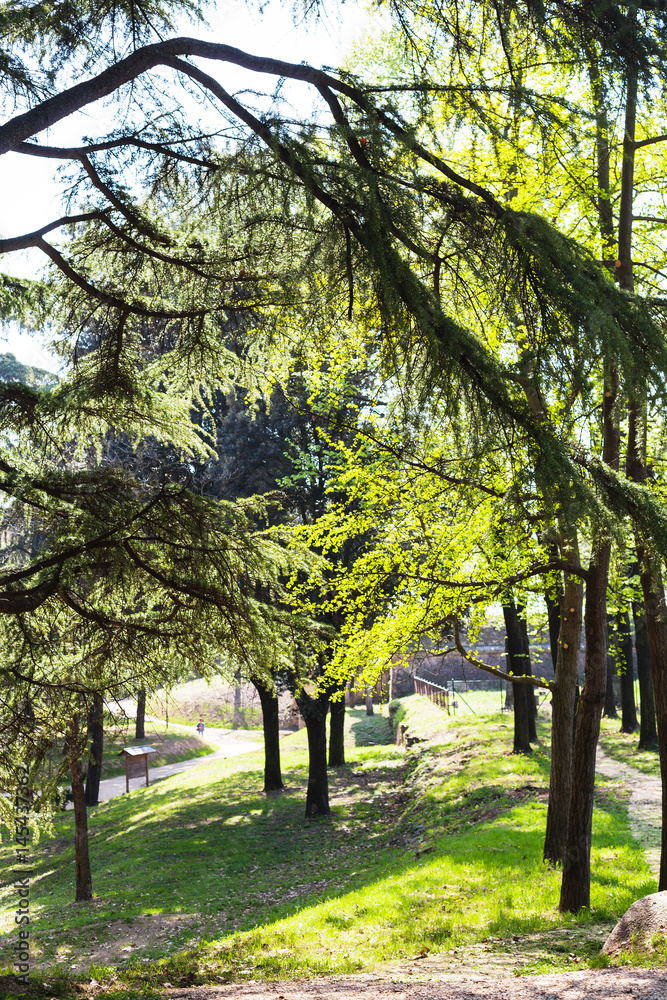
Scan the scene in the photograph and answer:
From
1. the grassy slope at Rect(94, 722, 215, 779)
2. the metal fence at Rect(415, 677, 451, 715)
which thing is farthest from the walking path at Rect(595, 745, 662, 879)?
the grassy slope at Rect(94, 722, 215, 779)

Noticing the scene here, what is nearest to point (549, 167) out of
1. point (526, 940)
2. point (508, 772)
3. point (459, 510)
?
point (459, 510)

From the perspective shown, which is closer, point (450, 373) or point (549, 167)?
point (450, 373)

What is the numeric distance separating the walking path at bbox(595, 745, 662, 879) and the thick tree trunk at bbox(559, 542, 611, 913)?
5.03 ft

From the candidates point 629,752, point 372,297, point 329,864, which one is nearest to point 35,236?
point 372,297

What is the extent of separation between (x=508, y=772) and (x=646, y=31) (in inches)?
544

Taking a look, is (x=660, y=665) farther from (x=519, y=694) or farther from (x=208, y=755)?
(x=208, y=755)

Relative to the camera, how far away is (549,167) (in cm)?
739

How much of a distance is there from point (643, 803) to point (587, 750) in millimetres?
6209

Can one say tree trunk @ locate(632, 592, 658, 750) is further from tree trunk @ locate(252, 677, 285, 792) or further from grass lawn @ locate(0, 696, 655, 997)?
tree trunk @ locate(252, 677, 285, 792)

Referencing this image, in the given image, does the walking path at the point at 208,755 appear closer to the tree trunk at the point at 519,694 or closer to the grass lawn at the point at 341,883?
the grass lawn at the point at 341,883

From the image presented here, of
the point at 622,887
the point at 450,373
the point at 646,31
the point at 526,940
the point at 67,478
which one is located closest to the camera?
the point at 450,373

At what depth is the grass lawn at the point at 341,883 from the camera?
7500 millimetres

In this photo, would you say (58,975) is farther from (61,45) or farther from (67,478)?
(61,45)

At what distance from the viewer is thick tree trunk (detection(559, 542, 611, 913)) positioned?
7.73 metres
